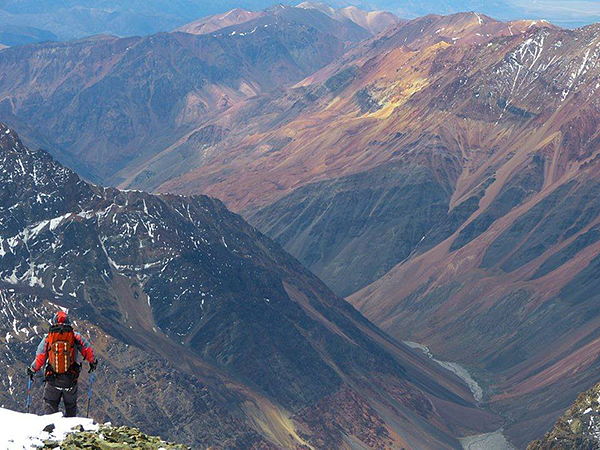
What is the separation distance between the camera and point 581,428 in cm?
13950

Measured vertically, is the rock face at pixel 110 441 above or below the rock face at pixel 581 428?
above

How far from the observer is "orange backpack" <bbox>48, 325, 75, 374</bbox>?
39375 millimetres

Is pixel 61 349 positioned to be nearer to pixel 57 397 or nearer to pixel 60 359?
pixel 60 359

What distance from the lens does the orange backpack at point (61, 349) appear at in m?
39.4

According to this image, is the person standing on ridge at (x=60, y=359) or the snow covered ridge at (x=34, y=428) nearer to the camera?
the snow covered ridge at (x=34, y=428)

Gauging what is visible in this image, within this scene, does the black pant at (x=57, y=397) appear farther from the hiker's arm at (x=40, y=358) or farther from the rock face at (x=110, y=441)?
the rock face at (x=110, y=441)

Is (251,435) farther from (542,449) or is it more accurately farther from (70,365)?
(70,365)

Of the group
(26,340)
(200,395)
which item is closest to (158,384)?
(200,395)

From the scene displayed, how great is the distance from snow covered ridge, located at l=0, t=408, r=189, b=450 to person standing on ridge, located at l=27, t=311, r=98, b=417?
82.0 inches

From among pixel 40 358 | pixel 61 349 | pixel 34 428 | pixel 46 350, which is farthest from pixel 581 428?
pixel 34 428

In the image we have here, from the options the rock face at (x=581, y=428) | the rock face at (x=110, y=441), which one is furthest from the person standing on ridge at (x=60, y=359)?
the rock face at (x=581, y=428)

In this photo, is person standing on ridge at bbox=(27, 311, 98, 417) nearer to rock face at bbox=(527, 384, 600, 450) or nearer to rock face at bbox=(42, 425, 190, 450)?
rock face at bbox=(42, 425, 190, 450)

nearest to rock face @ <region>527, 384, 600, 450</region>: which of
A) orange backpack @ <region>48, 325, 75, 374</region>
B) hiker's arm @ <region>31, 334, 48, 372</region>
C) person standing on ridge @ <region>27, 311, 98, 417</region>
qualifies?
person standing on ridge @ <region>27, 311, 98, 417</region>

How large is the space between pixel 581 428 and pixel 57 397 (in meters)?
109
